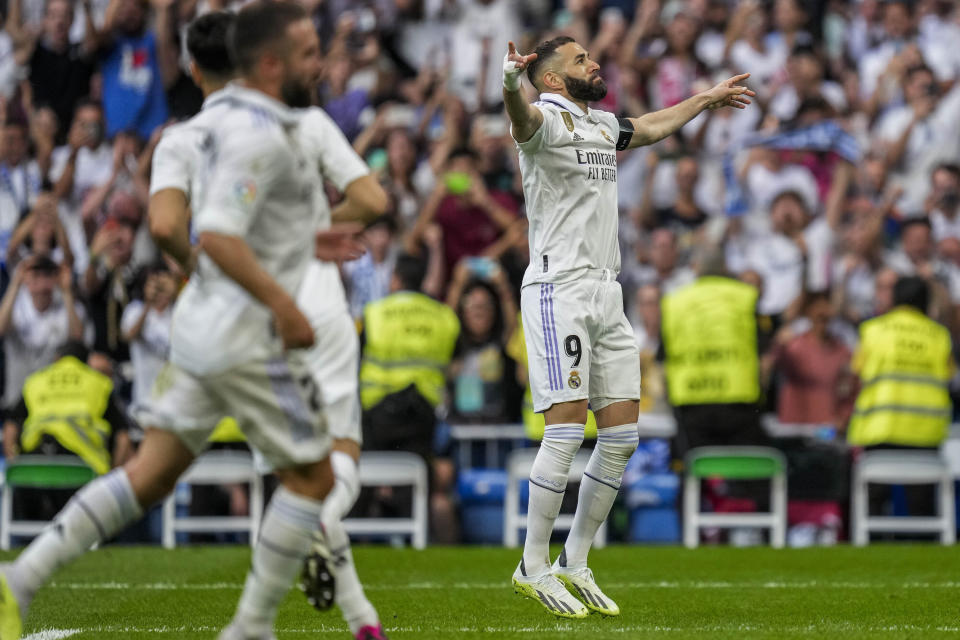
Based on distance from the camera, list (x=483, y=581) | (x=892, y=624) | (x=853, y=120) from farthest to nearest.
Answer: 1. (x=853, y=120)
2. (x=483, y=581)
3. (x=892, y=624)

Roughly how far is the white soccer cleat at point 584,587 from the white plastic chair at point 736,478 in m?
5.07

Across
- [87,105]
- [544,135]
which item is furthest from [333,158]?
[87,105]

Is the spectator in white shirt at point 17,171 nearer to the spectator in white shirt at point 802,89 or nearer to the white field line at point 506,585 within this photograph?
the white field line at point 506,585

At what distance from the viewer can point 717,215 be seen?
14.6m

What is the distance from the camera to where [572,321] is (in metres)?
7.11

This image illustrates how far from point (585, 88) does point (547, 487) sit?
6.35ft

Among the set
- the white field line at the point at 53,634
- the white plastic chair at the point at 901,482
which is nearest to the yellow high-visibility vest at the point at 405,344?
the white plastic chair at the point at 901,482

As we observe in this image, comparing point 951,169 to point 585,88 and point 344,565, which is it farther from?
point 344,565

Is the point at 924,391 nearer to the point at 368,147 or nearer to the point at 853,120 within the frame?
the point at 853,120

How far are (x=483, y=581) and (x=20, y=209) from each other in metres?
7.47

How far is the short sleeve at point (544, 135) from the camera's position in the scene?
7.10 metres

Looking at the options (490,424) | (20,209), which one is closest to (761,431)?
(490,424)

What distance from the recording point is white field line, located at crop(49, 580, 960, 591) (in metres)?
8.96

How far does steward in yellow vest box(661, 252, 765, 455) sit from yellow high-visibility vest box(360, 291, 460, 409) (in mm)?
1867
